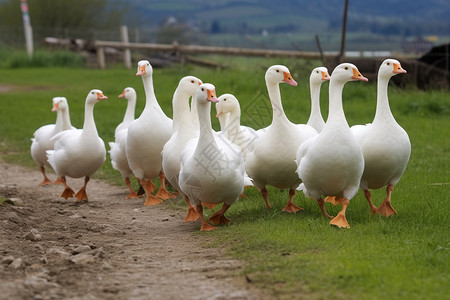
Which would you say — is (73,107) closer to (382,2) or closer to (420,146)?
(420,146)

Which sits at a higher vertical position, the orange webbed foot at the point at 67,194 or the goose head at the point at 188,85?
the goose head at the point at 188,85

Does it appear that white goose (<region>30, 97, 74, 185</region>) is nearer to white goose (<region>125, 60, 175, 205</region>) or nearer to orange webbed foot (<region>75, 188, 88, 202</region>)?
orange webbed foot (<region>75, 188, 88, 202</region>)

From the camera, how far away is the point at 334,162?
6.39 meters

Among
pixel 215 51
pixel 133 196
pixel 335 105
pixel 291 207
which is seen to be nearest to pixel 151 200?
pixel 133 196

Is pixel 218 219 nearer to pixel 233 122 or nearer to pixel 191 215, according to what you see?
pixel 191 215

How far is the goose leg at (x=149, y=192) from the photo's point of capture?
8.58 metres

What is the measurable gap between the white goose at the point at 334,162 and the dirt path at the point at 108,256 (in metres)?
1.18

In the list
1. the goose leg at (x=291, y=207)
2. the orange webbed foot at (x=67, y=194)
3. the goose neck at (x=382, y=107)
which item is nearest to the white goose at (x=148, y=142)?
the orange webbed foot at (x=67, y=194)

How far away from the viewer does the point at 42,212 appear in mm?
7691

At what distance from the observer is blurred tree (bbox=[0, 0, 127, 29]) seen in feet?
148

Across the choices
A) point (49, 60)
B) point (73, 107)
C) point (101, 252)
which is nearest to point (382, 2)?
point (49, 60)

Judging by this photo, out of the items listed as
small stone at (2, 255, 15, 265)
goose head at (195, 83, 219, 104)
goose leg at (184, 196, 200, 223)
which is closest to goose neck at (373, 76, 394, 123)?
goose head at (195, 83, 219, 104)

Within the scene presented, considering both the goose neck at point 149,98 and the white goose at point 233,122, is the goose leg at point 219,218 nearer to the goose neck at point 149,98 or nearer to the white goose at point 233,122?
the white goose at point 233,122

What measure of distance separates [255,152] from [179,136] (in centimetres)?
85
